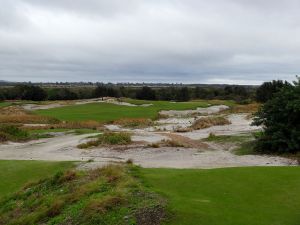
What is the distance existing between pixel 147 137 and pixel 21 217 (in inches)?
803

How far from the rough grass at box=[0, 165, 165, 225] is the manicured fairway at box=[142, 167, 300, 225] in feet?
2.04

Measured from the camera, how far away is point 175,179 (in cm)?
1411

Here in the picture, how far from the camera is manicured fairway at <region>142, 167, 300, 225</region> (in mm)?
10078

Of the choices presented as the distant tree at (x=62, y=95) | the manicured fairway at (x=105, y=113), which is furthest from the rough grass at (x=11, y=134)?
the distant tree at (x=62, y=95)

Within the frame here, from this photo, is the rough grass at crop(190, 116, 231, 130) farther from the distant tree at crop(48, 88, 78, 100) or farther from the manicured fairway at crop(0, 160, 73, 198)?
the distant tree at crop(48, 88, 78, 100)

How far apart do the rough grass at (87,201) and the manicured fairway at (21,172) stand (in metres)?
1.30

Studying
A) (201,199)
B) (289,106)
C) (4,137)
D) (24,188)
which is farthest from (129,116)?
(201,199)

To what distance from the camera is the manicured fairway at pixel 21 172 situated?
17.1m

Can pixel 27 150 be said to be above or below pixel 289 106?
below

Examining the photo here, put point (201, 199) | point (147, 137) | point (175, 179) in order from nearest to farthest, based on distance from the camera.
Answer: point (201, 199) → point (175, 179) → point (147, 137)

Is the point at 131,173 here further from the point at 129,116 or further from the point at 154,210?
the point at 129,116

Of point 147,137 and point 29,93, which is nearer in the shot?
point 147,137

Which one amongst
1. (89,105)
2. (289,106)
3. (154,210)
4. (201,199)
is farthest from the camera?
(89,105)

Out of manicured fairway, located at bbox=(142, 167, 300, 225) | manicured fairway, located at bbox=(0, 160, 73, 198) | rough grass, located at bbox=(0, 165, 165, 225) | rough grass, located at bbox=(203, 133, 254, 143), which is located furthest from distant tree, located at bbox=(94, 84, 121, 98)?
manicured fairway, located at bbox=(142, 167, 300, 225)
